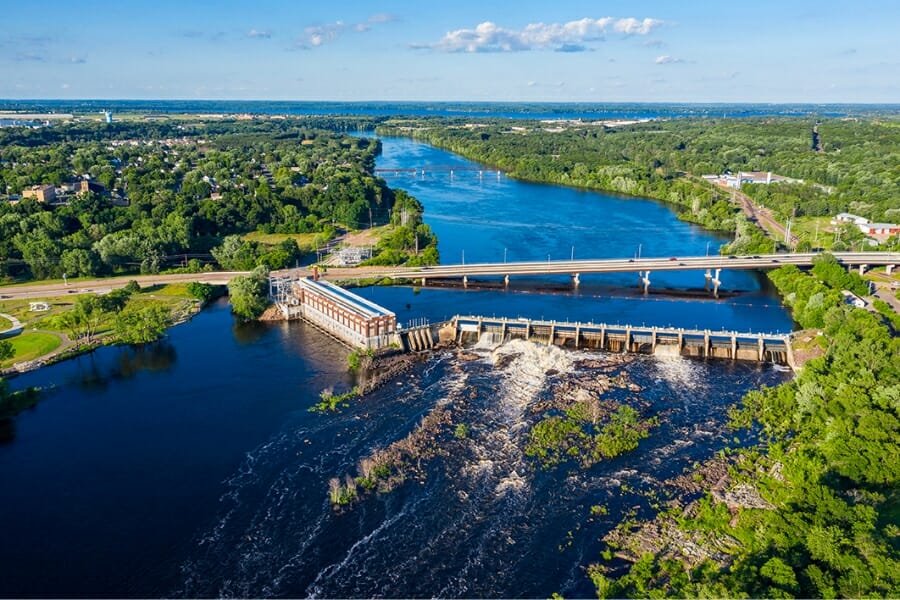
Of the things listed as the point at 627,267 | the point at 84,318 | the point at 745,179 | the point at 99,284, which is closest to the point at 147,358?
the point at 84,318

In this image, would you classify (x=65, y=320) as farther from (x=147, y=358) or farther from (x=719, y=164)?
(x=719, y=164)

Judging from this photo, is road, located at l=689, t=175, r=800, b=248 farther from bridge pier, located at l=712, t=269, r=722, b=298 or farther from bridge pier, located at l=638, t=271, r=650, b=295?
bridge pier, located at l=638, t=271, r=650, b=295

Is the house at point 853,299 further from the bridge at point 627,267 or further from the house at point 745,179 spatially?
the house at point 745,179

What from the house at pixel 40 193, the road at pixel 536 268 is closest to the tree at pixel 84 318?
the road at pixel 536 268

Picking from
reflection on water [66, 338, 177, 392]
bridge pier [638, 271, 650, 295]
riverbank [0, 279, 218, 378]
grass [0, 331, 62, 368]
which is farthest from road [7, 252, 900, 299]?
reflection on water [66, 338, 177, 392]

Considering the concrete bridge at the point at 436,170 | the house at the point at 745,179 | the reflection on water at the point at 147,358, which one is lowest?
the reflection on water at the point at 147,358

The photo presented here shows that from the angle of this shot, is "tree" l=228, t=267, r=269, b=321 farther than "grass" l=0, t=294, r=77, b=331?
Yes

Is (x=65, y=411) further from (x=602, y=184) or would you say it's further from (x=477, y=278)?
(x=602, y=184)
